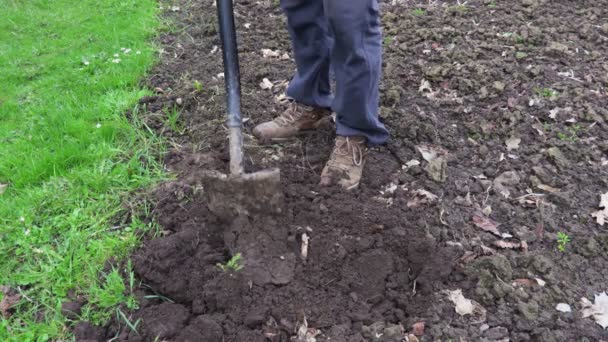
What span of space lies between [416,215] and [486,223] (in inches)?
13.5

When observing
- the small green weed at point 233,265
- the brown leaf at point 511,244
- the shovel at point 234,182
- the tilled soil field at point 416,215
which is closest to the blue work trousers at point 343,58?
the tilled soil field at point 416,215

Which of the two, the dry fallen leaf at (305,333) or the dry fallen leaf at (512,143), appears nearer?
the dry fallen leaf at (305,333)

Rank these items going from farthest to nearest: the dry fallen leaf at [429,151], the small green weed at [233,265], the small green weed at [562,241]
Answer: the dry fallen leaf at [429,151] < the small green weed at [562,241] < the small green weed at [233,265]

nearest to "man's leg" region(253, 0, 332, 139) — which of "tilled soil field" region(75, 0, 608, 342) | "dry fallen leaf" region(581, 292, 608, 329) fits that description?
"tilled soil field" region(75, 0, 608, 342)

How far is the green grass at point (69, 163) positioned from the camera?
227cm

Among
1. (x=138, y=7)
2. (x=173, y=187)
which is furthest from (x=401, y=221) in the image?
(x=138, y=7)

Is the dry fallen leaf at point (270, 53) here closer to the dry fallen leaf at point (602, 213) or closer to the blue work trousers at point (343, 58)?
the blue work trousers at point (343, 58)

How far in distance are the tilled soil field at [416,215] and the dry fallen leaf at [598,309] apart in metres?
0.03

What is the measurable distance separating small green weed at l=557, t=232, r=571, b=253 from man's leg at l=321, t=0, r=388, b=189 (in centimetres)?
97

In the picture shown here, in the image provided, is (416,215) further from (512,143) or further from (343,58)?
(512,143)

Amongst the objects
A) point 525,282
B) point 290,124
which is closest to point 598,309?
point 525,282

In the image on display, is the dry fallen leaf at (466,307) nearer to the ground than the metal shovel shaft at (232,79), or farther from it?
nearer to the ground

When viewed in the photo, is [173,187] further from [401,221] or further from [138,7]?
[138,7]

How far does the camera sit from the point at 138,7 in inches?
212
